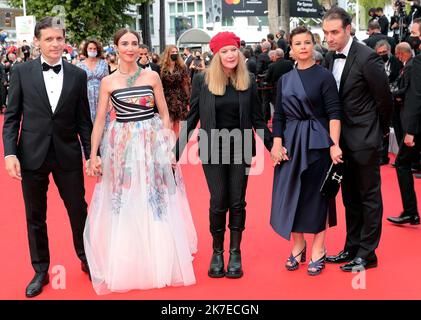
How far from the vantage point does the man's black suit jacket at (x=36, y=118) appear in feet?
14.2

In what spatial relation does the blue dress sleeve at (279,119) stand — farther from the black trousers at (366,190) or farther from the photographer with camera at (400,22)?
the photographer with camera at (400,22)

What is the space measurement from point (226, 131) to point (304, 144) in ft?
2.02

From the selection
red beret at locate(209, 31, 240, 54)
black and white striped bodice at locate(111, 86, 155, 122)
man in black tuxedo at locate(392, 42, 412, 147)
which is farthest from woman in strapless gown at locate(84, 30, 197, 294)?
man in black tuxedo at locate(392, 42, 412, 147)

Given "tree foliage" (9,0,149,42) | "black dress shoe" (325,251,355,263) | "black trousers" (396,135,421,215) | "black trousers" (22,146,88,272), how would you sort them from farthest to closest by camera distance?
"tree foliage" (9,0,149,42), "black trousers" (396,135,421,215), "black dress shoe" (325,251,355,263), "black trousers" (22,146,88,272)

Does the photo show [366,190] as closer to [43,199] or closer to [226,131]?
[226,131]

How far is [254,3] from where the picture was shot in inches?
1224

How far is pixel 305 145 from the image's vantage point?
14.9 ft

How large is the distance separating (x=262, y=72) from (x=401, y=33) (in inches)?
134

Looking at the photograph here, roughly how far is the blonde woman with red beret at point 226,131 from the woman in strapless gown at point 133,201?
0.30 metres

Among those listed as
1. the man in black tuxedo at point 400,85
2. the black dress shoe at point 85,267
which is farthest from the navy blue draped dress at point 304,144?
the man in black tuxedo at point 400,85

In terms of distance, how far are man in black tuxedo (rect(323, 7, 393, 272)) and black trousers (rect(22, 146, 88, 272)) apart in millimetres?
2135

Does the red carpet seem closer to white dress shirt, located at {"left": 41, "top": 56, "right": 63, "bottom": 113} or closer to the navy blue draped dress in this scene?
the navy blue draped dress

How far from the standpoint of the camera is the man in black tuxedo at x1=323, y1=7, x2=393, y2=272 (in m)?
4.48

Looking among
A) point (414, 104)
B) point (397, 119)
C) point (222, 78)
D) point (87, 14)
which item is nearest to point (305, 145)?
point (222, 78)
